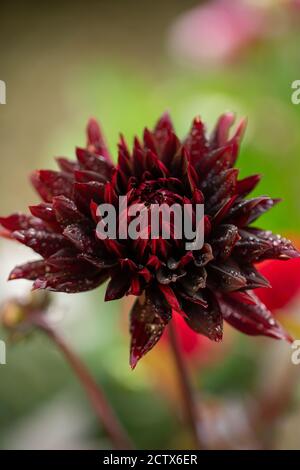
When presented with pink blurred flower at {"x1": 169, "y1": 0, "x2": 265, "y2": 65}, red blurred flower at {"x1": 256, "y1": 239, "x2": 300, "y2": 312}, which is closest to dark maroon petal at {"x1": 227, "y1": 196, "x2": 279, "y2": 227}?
red blurred flower at {"x1": 256, "y1": 239, "x2": 300, "y2": 312}

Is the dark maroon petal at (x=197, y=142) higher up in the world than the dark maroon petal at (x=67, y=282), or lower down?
higher up

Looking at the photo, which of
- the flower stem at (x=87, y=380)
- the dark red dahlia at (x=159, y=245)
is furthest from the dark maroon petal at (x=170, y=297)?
the flower stem at (x=87, y=380)

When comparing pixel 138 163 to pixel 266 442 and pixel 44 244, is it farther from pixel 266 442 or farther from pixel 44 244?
pixel 266 442

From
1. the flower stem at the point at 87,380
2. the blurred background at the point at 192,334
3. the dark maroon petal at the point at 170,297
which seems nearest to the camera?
the dark maroon petal at the point at 170,297

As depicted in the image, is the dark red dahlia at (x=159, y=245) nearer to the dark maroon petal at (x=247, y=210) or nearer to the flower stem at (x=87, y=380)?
the dark maroon petal at (x=247, y=210)

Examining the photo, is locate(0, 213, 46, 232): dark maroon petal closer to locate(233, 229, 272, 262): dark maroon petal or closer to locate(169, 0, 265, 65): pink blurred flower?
locate(233, 229, 272, 262): dark maroon petal

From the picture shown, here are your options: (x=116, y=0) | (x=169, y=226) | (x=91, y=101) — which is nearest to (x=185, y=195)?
(x=169, y=226)
